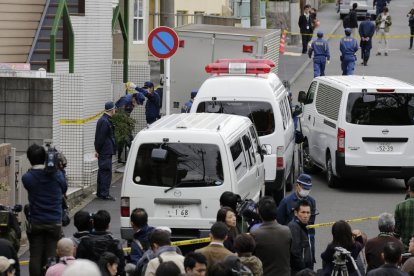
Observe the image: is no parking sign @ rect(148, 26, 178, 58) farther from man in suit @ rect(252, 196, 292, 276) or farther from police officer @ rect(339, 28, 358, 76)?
police officer @ rect(339, 28, 358, 76)

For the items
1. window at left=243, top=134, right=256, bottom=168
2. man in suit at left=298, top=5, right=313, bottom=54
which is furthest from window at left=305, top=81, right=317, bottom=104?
man in suit at left=298, top=5, right=313, bottom=54

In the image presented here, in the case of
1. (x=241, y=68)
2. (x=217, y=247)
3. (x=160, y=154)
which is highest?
(x=241, y=68)

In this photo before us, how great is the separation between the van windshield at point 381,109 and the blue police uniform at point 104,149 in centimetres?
456

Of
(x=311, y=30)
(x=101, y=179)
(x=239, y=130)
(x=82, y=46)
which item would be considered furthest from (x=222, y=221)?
(x=311, y=30)

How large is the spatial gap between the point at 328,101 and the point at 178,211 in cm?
877

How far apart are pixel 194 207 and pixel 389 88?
7870 millimetres

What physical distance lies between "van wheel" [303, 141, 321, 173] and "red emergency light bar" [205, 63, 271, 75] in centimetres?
383

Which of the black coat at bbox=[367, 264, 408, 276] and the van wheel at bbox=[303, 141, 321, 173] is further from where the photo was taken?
A: the van wheel at bbox=[303, 141, 321, 173]

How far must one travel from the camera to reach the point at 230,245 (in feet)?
41.9

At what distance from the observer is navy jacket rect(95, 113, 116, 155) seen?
20.5 m

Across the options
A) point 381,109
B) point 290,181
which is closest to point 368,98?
point 381,109

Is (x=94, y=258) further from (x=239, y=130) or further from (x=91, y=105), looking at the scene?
(x=91, y=105)

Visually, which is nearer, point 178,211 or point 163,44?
point 178,211

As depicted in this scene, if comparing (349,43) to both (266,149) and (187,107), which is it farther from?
(266,149)
